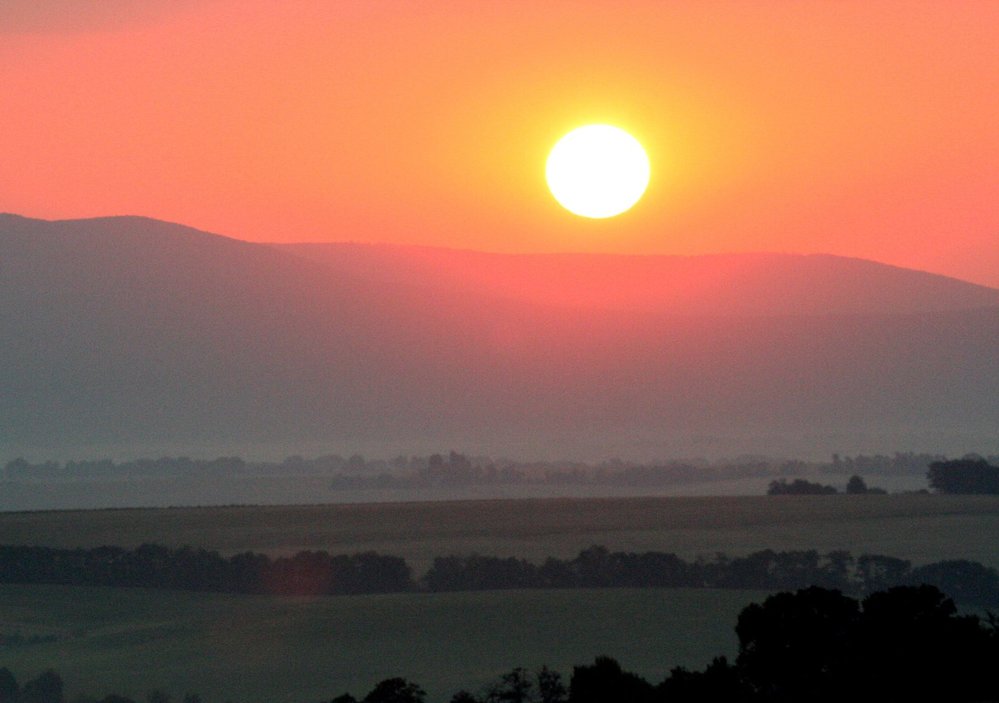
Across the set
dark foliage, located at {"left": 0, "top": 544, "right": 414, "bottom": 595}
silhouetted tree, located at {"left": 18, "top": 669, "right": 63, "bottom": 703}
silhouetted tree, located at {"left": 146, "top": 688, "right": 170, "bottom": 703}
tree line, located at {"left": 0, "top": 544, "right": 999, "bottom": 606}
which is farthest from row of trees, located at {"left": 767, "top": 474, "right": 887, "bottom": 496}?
silhouetted tree, located at {"left": 18, "top": 669, "right": 63, "bottom": 703}

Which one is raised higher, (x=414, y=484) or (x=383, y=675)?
(x=414, y=484)

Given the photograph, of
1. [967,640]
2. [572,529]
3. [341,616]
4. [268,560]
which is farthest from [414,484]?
[967,640]

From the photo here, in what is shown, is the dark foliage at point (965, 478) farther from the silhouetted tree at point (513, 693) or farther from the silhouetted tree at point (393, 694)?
the silhouetted tree at point (393, 694)

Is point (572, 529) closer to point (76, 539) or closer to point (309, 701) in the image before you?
point (76, 539)

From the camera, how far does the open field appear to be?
3150 inches

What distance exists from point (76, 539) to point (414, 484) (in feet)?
252

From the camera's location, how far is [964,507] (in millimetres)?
92500

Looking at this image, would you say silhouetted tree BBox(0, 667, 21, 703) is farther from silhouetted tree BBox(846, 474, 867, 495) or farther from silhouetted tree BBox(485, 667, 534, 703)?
silhouetted tree BBox(846, 474, 867, 495)

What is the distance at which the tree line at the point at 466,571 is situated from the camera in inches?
2795

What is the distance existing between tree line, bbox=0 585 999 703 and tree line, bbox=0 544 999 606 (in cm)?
2959

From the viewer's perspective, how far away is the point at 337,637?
61188 mm

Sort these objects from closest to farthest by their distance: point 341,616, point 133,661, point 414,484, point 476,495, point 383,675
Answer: point 383,675, point 133,661, point 341,616, point 476,495, point 414,484

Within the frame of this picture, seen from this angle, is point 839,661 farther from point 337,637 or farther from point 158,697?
point 337,637

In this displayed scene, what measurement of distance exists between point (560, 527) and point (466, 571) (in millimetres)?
18695
